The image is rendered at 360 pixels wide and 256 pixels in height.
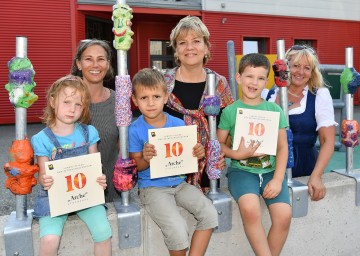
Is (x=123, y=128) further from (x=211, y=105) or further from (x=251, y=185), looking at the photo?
(x=251, y=185)

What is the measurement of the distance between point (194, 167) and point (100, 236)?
60cm

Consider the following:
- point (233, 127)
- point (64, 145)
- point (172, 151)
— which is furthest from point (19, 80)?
point (233, 127)

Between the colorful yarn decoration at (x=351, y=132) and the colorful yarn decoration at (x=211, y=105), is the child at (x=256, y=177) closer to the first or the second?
the colorful yarn decoration at (x=211, y=105)

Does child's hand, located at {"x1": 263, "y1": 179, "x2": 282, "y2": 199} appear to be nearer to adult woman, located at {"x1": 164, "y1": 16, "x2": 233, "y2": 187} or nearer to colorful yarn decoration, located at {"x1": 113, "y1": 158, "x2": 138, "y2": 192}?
adult woman, located at {"x1": 164, "y1": 16, "x2": 233, "y2": 187}

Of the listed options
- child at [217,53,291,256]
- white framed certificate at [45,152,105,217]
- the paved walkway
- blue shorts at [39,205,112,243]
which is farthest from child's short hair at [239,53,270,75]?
the paved walkway

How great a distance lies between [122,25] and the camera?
6.15 ft

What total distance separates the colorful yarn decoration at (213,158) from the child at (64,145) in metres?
0.61

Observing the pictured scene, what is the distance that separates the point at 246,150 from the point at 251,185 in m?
0.19

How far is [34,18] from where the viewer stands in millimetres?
8680

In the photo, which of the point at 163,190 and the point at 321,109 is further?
the point at 321,109

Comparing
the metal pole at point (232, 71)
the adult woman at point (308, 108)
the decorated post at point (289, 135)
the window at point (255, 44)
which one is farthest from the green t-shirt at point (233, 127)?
the window at point (255, 44)

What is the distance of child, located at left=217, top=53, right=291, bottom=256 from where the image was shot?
1998 mm

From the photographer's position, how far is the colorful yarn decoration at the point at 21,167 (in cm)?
170

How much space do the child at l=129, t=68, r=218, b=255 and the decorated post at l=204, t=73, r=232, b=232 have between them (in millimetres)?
79
